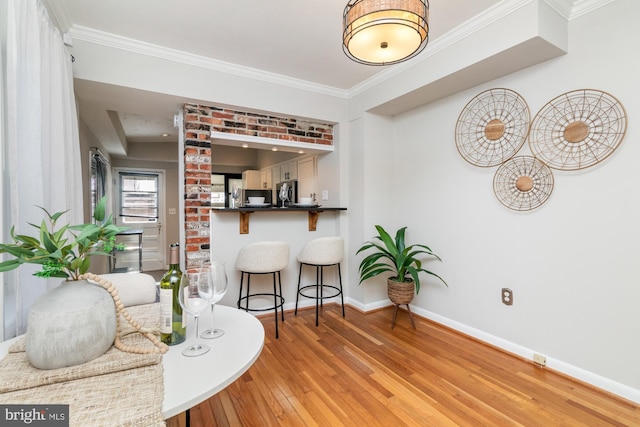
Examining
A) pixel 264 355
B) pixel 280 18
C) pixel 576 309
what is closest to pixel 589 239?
pixel 576 309

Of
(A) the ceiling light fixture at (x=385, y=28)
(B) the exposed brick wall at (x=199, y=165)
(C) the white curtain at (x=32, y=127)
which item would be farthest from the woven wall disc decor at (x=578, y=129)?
(C) the white curtain at (x=32, y=127)

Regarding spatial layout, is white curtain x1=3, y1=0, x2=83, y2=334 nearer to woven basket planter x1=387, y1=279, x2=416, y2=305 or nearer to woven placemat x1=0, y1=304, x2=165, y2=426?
woven placemat x1=0, y1=304, x2=165, y2=426

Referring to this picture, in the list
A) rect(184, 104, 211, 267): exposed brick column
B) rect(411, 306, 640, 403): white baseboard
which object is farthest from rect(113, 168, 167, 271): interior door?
rect(411, 306, 640, 403): white baseboard

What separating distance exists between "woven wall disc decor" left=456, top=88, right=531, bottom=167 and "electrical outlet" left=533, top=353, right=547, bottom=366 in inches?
58.5

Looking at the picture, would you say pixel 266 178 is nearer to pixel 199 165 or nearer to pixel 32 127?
pixel 199 165

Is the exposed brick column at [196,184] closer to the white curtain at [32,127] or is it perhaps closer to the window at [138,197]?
the white curtain at [32,127]

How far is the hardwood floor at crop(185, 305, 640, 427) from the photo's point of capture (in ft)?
5.57

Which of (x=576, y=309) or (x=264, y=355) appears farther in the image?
(x=264, y=355)

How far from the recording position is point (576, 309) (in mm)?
2113

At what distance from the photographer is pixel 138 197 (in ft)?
19.7

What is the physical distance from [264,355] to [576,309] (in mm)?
2246

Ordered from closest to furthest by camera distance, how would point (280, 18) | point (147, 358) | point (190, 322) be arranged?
1. point (147, 358)
2. point (190, 322)
3. point (280, 18)

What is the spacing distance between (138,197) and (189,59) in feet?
13.6

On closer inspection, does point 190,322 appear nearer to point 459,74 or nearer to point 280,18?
point 280,18
